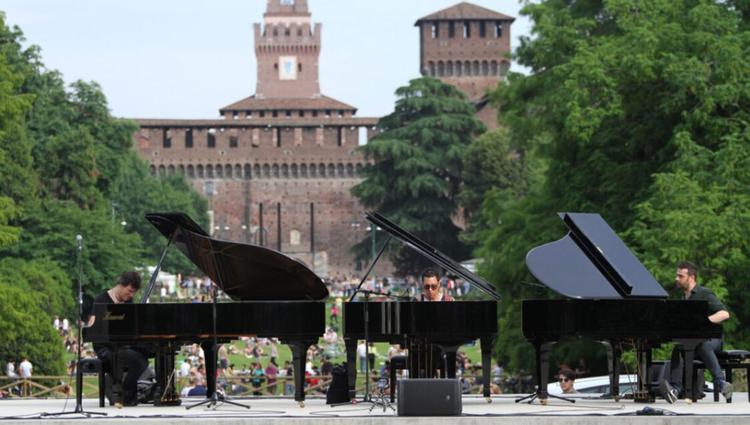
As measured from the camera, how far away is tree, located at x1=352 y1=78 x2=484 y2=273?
81438mm

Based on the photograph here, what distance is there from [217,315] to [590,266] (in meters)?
3.17

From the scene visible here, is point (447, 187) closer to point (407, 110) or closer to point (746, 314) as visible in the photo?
point (407, 110)

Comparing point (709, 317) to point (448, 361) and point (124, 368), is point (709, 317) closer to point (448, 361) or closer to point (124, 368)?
point (448, 361)

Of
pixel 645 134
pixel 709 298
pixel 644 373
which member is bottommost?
pixel 644 373

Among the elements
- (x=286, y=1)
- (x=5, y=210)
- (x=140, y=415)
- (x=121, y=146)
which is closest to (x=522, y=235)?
(x=5, y=210)

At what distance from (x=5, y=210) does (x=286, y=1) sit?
101541mm

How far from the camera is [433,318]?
51.1 feet

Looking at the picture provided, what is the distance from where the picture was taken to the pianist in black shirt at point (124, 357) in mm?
15867

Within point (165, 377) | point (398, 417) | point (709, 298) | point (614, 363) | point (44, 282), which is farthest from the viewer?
point (44, 282)

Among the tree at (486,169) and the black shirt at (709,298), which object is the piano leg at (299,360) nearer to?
the black shirt at (709,298)

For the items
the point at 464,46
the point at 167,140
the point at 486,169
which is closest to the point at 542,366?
the point at 486,169

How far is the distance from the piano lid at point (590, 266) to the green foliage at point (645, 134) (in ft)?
35.0

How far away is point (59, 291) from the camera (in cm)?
4681

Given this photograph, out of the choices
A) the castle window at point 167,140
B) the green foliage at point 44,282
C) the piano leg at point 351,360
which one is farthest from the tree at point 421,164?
the piano leg at point 351,360
